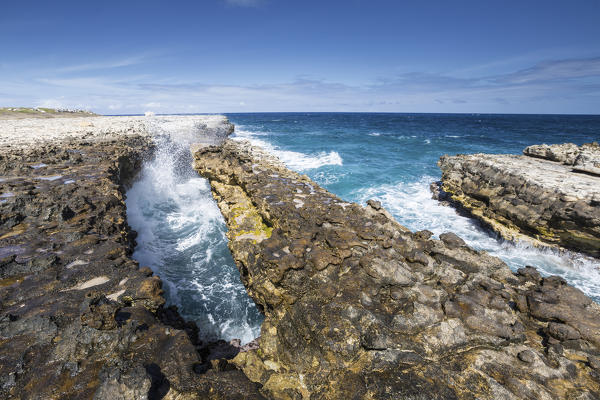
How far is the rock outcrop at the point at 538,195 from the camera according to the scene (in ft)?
33.6

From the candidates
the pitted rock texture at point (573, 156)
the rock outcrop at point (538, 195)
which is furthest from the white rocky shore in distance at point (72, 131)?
the pitted rock texture at point (573, 156)

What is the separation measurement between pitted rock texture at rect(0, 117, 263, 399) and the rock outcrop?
13.3 m

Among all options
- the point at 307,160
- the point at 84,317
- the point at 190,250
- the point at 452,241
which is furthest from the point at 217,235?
the point at 307,160

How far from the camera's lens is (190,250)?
35.5 ft

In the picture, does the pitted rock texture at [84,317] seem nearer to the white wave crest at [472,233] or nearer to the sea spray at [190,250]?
the sea spray at [190,250]

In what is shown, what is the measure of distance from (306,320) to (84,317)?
11.0 ft

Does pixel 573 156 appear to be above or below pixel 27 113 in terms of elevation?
below

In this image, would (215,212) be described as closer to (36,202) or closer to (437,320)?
(36,202)

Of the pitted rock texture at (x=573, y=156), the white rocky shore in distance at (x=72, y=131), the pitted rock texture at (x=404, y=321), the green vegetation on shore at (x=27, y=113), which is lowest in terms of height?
the pitted rock texture at (x=404, y=321)

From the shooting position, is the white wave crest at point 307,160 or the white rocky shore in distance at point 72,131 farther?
the white wave crest at point 307,160

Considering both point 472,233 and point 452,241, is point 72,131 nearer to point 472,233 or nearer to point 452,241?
point 452,241

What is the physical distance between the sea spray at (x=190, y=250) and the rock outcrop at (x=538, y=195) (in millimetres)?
12264

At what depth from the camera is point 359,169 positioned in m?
26.0

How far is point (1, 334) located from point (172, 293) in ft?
16.1
